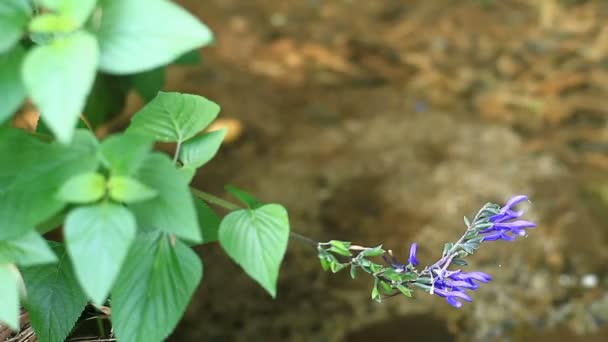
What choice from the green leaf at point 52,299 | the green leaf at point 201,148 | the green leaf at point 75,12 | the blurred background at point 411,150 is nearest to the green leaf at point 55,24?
the green leaf at point 75,12

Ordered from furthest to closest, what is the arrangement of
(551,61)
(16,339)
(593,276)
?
1. (551,61)
2. (593,276)
3. (16,339)

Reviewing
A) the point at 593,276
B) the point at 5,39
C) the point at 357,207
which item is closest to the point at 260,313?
the point at 357,207

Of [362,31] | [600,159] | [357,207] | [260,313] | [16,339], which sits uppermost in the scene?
[600,159]

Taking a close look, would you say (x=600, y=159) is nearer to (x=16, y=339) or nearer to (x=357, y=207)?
(x=357, y=207)

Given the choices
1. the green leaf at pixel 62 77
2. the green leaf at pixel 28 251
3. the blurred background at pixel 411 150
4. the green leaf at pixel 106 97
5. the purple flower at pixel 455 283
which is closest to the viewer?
the green leaf at pixel 62 77

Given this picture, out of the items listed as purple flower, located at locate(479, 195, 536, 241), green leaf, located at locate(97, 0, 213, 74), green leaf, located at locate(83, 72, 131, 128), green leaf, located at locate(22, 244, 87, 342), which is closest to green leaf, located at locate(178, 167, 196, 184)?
green leaf, located at locate(97, 0, 213, 74)

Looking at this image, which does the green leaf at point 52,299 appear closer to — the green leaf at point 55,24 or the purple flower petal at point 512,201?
the green leaf at point 55,24

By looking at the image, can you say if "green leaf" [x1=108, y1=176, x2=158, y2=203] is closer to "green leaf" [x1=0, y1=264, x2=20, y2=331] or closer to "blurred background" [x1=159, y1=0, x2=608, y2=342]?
"green leaf" [x1=0, y1=264, x2=20, y2=331]

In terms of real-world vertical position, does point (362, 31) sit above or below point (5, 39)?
above
